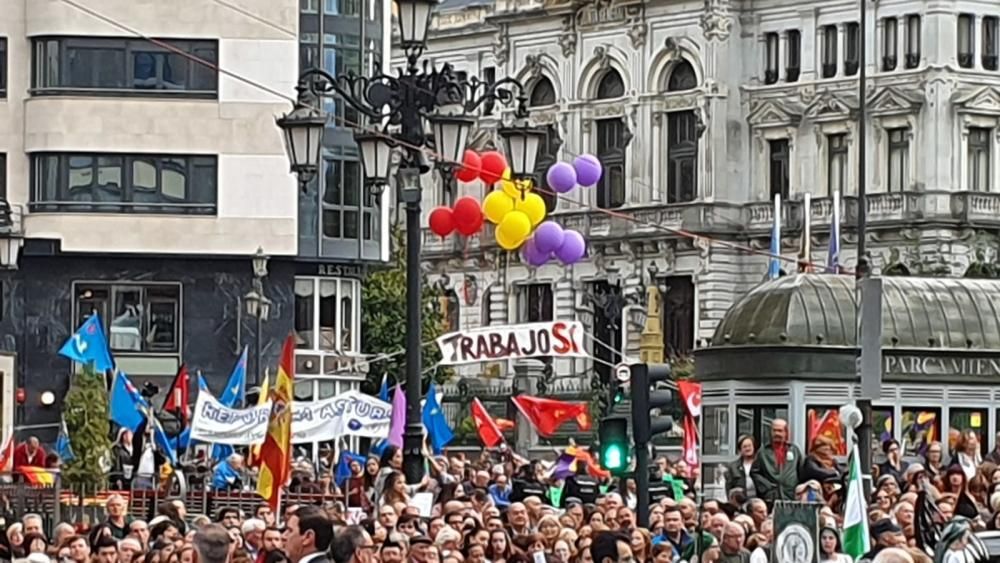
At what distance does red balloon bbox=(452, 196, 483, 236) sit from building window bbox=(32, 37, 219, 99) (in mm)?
22886

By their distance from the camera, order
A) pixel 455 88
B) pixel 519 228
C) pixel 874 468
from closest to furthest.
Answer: pixel 455 88 < pixel 874 468 < pixel 519 228

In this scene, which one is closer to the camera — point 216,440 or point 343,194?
point 216,440

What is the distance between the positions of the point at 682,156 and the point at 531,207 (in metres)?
60.8

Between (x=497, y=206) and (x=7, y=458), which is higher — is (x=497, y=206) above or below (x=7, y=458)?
above

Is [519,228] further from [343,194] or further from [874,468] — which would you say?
[343,194]

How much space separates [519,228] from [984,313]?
638 centimetres

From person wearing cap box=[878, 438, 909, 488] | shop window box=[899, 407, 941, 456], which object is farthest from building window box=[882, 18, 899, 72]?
person wearing cap box=[878, 438, 909, 488]

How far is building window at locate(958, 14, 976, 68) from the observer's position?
87.0 m

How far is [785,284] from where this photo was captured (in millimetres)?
37000

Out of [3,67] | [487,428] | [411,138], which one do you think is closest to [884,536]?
[411,138]

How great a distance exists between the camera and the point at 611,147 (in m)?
96.6

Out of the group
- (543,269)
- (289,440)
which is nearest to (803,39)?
(543,269)

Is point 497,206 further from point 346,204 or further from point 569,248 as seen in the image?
point 346,204

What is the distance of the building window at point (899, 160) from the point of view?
88.5 m
